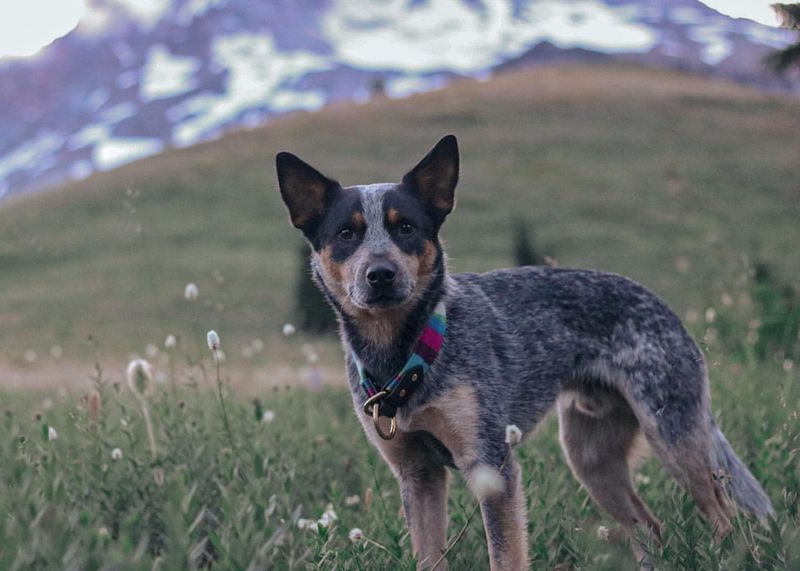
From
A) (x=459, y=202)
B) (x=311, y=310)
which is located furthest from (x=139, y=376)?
(x=459, y=202)

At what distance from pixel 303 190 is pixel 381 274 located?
0.86 metres

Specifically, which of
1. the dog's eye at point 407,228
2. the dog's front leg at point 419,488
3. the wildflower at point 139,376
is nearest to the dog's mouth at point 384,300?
the dog's eye at point 407,228

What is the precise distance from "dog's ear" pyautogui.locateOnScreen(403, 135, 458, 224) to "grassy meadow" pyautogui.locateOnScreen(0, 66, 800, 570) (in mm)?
1468

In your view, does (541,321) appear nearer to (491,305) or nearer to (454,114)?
(491,305)

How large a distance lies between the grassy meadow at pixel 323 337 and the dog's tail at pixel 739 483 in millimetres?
119

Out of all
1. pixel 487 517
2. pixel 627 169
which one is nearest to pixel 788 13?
pixel 487 517

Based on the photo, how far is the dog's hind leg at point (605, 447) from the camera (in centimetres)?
480

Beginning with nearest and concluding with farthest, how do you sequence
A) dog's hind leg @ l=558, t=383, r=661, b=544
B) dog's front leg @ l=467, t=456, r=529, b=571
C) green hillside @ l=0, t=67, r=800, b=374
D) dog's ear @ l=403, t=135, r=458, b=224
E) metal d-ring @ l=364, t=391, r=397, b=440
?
dog's front leg @ l=467, t=456, r=529, b=571 < metal d-ring @ l=364, t=391, r=397, b=440 < dog's ear @ l=403, t=135, r=458, b=224 < dog's hind leg @ l=558, t=383, r=661, b=544 < green hillside @ l=0, t=67, r=800, b=374

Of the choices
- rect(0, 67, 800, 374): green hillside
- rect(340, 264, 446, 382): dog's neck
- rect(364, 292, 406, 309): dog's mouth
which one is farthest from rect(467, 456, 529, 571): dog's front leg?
rect(0, 67, 800, 374): green hillside

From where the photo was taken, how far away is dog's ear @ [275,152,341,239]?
440cm

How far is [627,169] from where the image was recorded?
139ft

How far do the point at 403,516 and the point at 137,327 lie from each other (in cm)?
2419

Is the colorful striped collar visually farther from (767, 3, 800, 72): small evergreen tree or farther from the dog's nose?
(767, 3, 800, 72): small evergreen tree

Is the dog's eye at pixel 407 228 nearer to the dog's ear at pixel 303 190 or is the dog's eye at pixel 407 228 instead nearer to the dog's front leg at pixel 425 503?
the dog's ear at pixel 303 190
